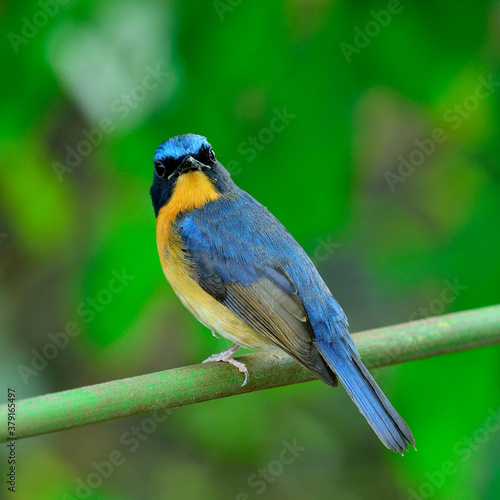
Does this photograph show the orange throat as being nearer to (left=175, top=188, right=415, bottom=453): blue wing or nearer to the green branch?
(left=175, top=188, right=415, bottom=453): blue wing

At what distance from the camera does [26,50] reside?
10.5 ft

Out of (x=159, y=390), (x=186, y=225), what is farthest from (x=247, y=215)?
(x=159, y=390)

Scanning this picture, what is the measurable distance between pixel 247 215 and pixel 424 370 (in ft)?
3.37

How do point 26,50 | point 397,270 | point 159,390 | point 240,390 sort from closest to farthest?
A: 1. point 159,390
2. point 240,390
3. point 26,50
4. point 397,270

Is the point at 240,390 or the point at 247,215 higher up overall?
the point at 247,215

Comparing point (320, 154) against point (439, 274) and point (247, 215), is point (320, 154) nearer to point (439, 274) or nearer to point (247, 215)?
point (247, 215)

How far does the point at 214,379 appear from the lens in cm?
272
